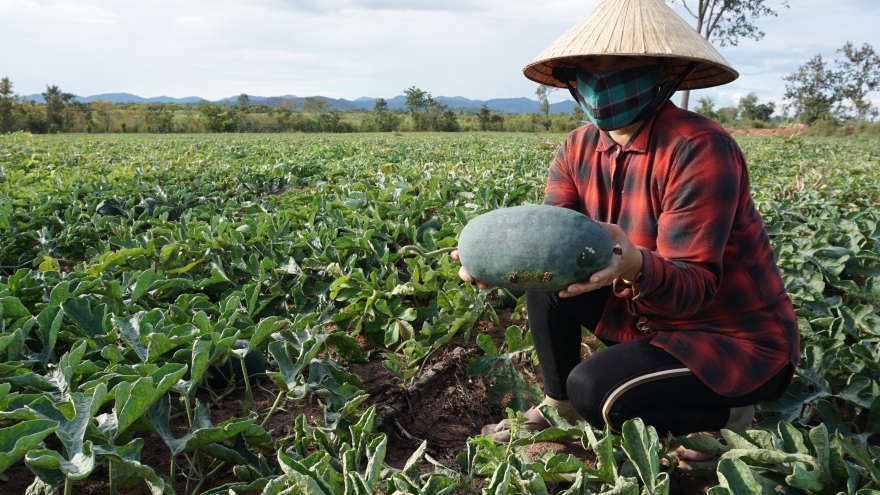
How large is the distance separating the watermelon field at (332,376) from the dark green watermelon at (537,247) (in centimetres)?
42

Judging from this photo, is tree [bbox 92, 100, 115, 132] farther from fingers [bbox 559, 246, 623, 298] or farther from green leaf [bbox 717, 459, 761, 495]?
green leaf [bbox 717, 459, 761, 495]

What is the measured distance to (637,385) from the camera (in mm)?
1646

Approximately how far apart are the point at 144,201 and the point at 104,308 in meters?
2.98

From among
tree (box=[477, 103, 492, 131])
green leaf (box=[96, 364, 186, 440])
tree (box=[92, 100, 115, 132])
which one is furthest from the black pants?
tree (box=[92, 100, 115, 132])

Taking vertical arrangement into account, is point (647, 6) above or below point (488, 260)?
above

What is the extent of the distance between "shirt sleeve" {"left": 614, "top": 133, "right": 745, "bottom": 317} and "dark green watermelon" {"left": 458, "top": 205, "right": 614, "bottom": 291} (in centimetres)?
17

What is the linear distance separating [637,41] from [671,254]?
0.61 m

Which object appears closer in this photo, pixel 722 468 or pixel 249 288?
pixel 722 468

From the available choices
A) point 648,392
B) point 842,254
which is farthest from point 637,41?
point 842,254

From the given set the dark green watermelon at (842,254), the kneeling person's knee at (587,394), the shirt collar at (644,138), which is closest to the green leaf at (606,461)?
the kneeling person's knee at (587,394)

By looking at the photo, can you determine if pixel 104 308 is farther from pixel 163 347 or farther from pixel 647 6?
pixel 647 6

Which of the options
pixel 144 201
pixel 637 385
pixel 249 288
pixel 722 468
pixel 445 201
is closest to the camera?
pixel 722 468

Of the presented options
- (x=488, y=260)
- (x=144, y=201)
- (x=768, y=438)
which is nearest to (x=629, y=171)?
(x=488, y=260)

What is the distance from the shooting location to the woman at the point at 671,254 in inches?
62.3
